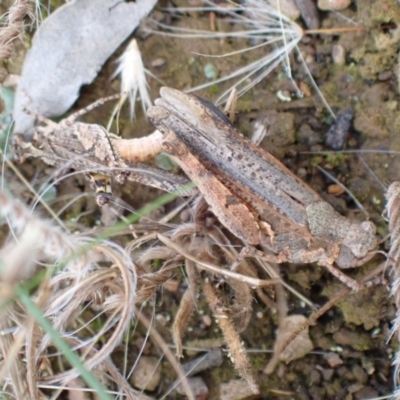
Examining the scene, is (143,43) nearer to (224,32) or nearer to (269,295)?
(224,32)

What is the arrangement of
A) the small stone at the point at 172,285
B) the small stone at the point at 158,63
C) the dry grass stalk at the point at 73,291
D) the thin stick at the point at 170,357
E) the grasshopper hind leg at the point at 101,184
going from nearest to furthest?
the dry grass stalk at the point at 73,291 → the thin stick at the point at 170,357 → the grasshopper hind leg at the point at 101,184 → the small stone at the point at 172,285 → the small stone at the point at 158,63

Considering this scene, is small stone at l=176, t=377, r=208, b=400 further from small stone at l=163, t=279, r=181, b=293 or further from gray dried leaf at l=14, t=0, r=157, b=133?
gray dried leaf at l=14, t=0, r=157, b=133

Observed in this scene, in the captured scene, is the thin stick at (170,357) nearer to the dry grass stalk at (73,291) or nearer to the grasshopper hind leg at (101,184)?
the dry grass stalk at (73,291)

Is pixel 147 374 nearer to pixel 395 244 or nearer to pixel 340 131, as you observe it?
pixel 395 244

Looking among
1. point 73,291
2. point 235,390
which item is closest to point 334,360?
point 235,390

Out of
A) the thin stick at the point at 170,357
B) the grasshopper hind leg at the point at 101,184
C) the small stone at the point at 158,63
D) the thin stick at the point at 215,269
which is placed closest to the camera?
the thin stick at the point at 170,357

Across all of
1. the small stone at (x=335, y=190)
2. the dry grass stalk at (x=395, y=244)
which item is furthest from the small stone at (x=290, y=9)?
the dry grass stalk at (x=395, y=244)

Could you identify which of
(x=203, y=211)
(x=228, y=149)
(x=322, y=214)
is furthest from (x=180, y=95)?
(x=322, y=214)
